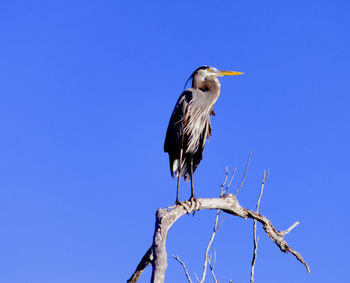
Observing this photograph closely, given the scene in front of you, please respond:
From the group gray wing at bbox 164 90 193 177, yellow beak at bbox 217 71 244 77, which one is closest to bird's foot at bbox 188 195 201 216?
gray wing at bbox 164 90 193 177

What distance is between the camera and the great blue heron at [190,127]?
528 centimetres

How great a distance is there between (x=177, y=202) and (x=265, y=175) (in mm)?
1051

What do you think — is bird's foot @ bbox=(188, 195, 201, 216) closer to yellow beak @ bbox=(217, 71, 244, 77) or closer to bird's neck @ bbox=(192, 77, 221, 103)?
bird's neck @ bbox=(192, 77, 221, 103)

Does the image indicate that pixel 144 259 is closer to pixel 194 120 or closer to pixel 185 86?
pixel 194 120

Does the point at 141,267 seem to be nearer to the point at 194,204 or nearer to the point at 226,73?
the point at 194,204

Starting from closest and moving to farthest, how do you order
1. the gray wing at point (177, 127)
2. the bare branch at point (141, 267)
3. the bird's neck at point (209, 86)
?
the bare branch at point (141, 267), the gray wing at point (177, 127), the bird's neck at point (209, 86)

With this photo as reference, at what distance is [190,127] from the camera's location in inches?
208

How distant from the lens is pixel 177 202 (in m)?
4.77

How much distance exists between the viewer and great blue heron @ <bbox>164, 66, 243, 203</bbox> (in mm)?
5277

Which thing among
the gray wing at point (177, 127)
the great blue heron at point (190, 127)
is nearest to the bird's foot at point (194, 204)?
the great blue heron at point (190, 127)

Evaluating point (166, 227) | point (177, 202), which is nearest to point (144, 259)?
point (166, 227)

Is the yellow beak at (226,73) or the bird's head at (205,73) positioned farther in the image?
the yellow beak at (226,73)

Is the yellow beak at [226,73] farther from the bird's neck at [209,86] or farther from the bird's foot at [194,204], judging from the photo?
the bird's foot at [194,204]

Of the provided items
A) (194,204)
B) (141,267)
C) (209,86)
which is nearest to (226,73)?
(209,86)
